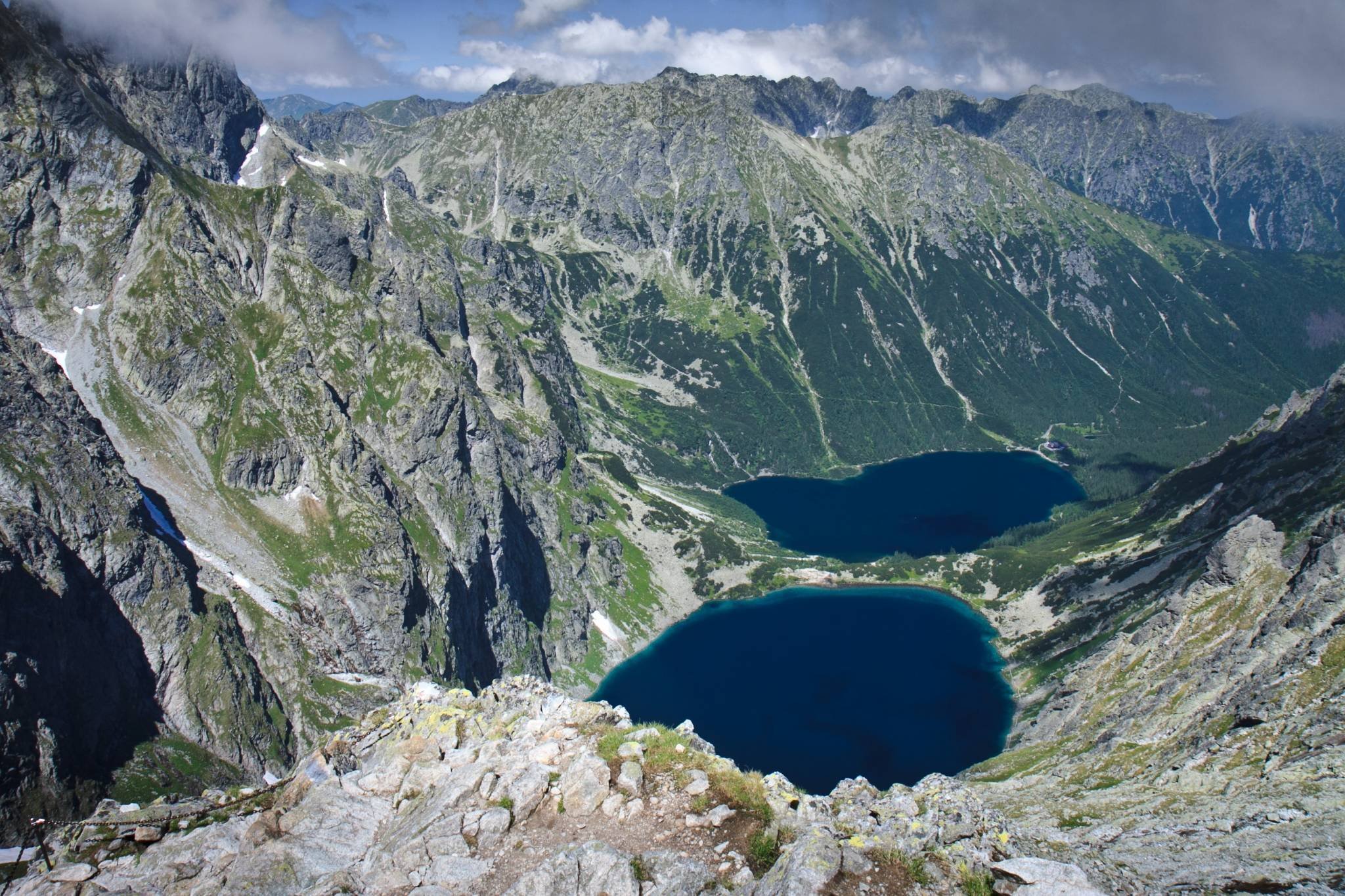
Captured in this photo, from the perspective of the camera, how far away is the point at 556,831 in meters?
31.2

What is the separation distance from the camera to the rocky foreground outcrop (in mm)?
26000

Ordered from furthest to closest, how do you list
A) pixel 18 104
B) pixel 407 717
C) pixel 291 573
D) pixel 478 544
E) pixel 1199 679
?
pixel 478 544
pixel 18 104
pixel 291 573
pixel 1199 679
pixel 407 717

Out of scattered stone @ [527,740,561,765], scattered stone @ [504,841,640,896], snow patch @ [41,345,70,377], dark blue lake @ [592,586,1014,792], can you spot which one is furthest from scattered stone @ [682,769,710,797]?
snow patch @ [41,345,70,377]

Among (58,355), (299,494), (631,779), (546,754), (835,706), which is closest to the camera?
(631,779)

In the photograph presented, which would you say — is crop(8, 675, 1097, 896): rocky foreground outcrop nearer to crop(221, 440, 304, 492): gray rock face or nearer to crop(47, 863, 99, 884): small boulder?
crop(47, 863, 99, 884): small boulder

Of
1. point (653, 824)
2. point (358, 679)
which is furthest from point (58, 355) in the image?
point (653, 824)

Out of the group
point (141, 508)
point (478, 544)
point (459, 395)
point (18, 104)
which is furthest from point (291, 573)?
point (18, 104)

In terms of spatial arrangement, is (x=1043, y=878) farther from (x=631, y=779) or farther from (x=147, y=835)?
(x=147, y=835)

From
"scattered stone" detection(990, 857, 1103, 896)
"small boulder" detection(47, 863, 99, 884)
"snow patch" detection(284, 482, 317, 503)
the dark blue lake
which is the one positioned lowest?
the dark blue lake

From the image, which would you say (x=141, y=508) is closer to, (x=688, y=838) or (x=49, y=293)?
(x=49, y=293)

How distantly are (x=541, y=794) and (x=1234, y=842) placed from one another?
92.8ft

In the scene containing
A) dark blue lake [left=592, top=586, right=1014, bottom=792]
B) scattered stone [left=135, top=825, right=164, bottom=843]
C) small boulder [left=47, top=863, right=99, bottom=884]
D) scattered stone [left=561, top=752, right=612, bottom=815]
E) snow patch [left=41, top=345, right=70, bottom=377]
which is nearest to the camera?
scattered stone [left=561, top=752, right=612, bottom=815]

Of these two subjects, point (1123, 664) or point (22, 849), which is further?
point (1123, 664)

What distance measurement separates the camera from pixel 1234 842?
32812mm
